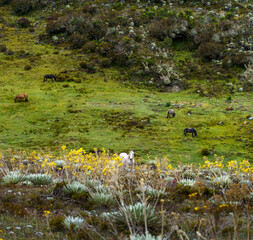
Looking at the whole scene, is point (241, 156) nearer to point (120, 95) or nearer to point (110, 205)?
point (110, 205)

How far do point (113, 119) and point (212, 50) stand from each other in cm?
2335

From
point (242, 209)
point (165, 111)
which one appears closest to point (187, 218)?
point (242, 209)

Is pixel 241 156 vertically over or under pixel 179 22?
under

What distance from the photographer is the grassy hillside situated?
1859 cm

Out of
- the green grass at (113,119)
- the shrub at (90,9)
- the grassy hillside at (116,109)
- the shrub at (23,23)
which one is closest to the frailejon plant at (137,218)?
the grassy hillside at (116,109)

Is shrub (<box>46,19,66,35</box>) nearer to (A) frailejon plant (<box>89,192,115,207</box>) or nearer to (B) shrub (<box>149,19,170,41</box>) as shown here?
(B) shrub (<box>149,19,170,41</box>)

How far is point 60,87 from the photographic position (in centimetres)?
3066

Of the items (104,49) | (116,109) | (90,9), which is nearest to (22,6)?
(90,9)

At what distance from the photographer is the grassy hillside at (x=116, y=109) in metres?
18.6

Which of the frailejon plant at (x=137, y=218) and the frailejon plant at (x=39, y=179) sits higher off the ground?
the frailejon plant at (x=137, y=218)

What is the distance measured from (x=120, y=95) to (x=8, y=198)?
931 inches

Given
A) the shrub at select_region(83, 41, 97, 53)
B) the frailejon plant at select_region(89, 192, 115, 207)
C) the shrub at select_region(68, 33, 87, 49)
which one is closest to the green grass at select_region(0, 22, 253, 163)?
the shrub at select_region(83, 41, 97, 53)

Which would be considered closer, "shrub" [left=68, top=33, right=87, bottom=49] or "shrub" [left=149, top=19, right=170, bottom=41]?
"shrub" [left=149, top=19, right=170, bottom=41]

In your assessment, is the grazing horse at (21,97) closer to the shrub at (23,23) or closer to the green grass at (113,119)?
the green grass at (113,119)
